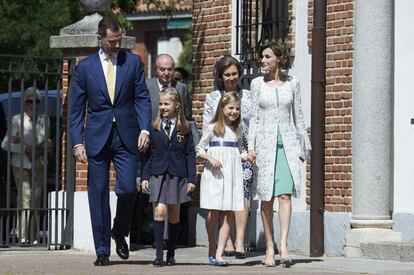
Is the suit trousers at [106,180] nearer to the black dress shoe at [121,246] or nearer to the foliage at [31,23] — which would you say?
the black dress shoe at [121,246]

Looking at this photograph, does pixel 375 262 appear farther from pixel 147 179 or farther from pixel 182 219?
pixel 182 219

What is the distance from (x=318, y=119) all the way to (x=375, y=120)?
1.85ft

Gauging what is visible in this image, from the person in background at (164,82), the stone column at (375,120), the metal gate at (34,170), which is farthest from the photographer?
the metal gate at (34,170)

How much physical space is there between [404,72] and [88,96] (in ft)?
10.7

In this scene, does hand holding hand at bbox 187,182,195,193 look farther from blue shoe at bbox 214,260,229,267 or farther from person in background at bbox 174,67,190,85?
person in background at bbox 174,67,190,85

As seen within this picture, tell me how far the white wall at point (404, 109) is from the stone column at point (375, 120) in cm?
20

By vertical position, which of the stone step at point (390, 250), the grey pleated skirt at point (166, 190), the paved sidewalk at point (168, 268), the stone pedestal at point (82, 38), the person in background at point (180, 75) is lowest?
the paved sidewalk at point (168, 268)

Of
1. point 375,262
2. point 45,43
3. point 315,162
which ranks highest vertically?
point 45,43

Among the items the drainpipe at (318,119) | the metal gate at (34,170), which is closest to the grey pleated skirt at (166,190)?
the drainpipe at (318,119)

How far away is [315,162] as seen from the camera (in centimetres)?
1475

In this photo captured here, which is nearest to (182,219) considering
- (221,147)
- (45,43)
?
(221,147)

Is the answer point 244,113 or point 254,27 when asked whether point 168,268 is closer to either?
point 244,113

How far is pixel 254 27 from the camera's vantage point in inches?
656

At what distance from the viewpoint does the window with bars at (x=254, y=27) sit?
53.6 ft
